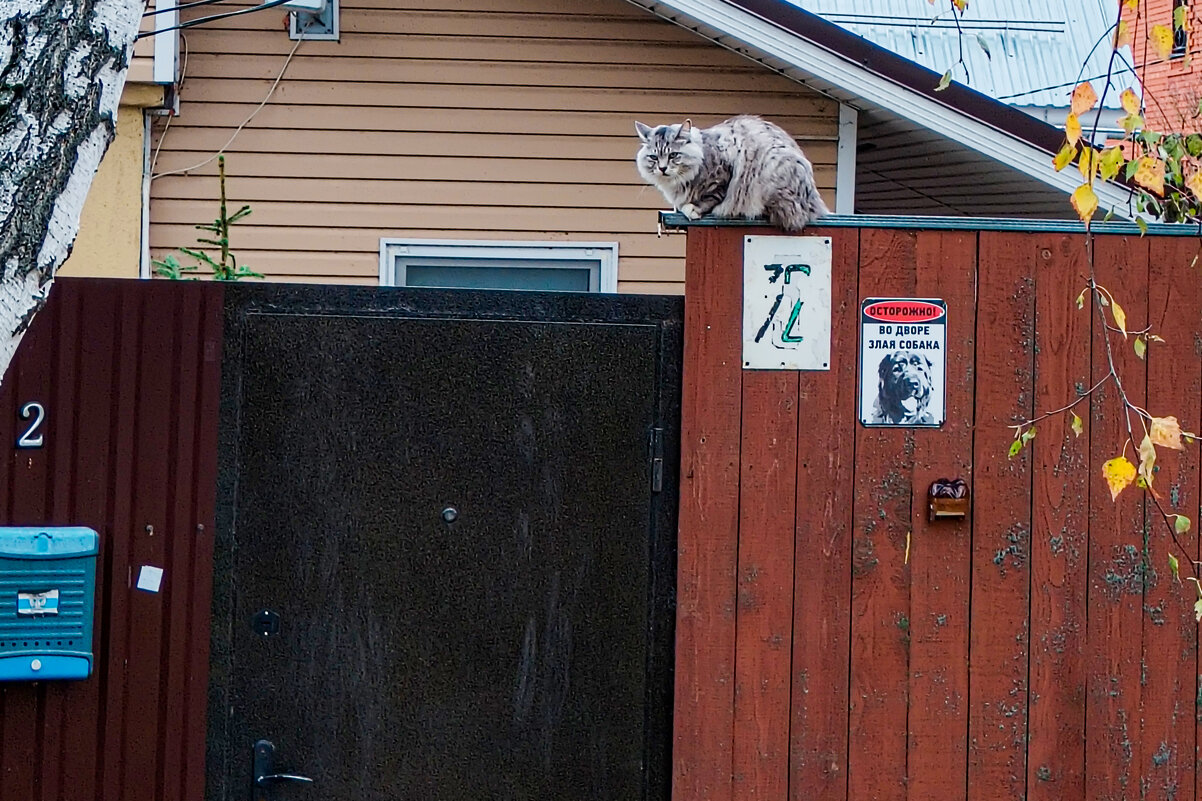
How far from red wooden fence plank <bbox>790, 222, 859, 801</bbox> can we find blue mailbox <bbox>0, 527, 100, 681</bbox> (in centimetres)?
206

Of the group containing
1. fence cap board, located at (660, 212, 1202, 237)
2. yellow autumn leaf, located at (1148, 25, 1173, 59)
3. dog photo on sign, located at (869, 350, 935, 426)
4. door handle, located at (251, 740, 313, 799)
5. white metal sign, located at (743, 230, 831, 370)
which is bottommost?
door handle, located at (251, 740, 313, 799)

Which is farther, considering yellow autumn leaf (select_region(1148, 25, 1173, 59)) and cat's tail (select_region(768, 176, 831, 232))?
cat's tail (select_region(768, 176, 831, 232))

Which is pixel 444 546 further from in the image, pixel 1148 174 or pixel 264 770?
pixel 1148 174

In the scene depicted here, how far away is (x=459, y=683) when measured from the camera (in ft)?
12.7

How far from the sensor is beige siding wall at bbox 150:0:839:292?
21.2 feet

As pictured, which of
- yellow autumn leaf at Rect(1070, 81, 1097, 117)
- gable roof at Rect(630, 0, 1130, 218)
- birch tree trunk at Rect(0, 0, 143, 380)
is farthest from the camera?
gable roof at Rect(630, 0, 1130, 218)

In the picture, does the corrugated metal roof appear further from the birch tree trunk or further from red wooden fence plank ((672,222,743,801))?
the birch tree trunk

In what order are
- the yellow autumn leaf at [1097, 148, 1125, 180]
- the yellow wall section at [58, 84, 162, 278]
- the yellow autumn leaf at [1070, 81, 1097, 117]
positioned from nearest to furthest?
the yellow autumn leaf at [1097, 148, 1125, 180], the yellow autumn leaf at [1070, 81, 1097, 117], the yellow wall section at [58, 84, 162, 278]

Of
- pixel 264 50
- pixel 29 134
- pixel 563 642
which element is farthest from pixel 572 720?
pixel 264 50

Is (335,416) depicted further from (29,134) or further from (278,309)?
(29,134)

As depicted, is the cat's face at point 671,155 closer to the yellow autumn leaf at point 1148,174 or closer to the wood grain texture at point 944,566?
the wood grain texture at point 944,566

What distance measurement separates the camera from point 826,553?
3.95 meters

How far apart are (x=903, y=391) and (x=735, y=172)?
34.9 inches

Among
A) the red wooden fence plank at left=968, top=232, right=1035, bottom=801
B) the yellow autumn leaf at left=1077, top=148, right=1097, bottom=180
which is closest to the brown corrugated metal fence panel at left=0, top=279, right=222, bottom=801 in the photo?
the red wooden fence plank at left=968, top=232, right=1035, bottom=801
